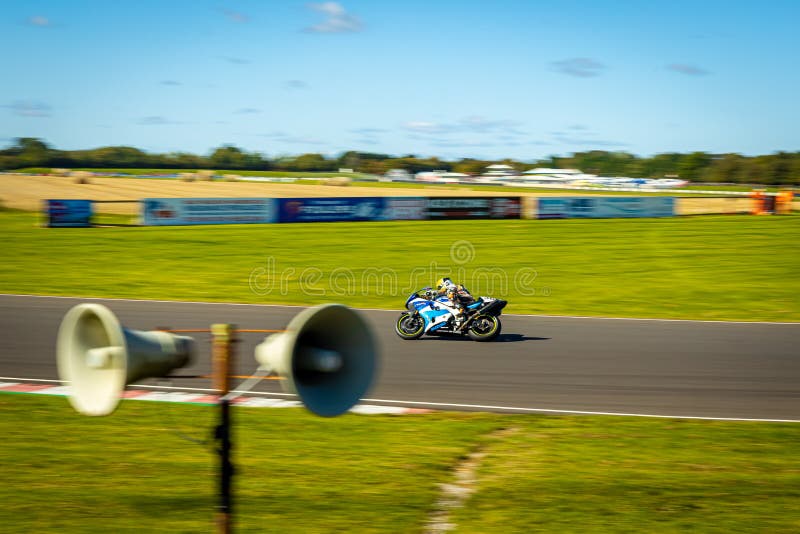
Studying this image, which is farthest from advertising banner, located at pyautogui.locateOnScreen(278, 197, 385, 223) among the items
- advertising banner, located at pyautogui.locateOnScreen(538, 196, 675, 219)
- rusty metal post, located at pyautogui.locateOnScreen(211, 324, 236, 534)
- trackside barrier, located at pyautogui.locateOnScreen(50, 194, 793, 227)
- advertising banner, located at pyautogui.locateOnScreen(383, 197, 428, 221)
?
rusty metal post, located at pyautogui.locateOnScreen(211, 324, 236, 534)

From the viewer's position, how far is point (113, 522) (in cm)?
625

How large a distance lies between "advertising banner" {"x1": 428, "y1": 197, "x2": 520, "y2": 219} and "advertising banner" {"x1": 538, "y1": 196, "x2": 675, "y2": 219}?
1.55 metres

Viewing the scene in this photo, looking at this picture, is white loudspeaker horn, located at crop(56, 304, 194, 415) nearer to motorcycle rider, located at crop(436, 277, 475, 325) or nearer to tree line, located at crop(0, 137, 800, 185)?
motorcycle rider, located at crop(436, 277, 475, 325)

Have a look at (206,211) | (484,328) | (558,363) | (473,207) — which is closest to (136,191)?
(206,211)

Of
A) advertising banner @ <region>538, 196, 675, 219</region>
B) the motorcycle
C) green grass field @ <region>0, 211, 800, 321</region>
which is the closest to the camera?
the motorcycle

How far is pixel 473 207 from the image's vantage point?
41.1 metres

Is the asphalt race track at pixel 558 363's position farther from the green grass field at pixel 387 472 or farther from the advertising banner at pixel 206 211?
the advertising banner at pixel 206 211

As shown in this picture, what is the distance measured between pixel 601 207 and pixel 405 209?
34.9 ft

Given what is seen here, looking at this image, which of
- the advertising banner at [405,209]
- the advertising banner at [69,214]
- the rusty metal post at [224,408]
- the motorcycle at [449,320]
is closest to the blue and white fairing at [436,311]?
the motorcycle at [449,320]

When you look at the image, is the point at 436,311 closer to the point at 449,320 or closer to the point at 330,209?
the point at 449,320

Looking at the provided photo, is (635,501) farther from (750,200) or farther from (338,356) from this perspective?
(750,200)

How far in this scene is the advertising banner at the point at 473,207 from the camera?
40.7 metres

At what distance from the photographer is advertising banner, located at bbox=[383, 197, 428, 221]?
3978 cm

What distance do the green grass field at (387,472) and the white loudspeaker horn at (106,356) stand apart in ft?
8.59
